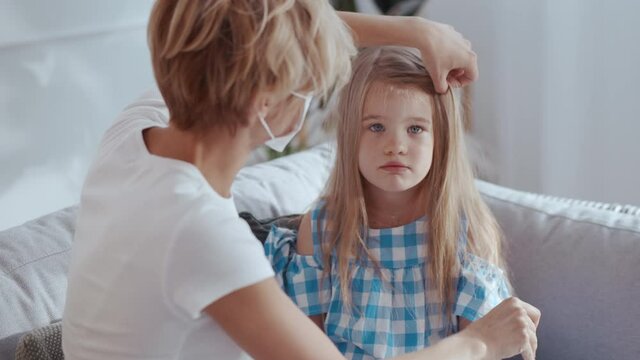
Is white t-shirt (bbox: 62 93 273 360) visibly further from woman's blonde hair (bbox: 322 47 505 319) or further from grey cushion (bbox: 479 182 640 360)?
grey cushion (bbox: 479 182 640 360)

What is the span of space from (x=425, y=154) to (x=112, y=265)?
24.7 inches

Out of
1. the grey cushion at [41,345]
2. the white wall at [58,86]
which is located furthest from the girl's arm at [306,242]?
the white wall at [58,86]

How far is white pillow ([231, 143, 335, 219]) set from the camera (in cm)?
184

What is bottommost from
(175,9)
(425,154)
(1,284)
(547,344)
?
(547,344)

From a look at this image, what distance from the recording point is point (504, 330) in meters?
1.22

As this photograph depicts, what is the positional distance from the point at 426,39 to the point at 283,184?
615 millimetres

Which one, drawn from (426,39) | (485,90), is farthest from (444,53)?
(485,90)

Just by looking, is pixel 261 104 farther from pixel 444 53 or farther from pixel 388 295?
pixel 388 295

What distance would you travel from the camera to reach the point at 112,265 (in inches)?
41.4

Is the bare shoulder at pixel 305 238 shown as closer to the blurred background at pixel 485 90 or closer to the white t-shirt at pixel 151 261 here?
the white t-shirt at pixel 151 261

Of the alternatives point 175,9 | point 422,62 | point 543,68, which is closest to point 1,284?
point 175,9

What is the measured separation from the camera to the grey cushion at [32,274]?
1432 millimetres

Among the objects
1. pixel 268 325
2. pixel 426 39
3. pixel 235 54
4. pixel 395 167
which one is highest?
pixel 235 54

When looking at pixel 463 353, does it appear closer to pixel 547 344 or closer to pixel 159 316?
pixel 159 316
